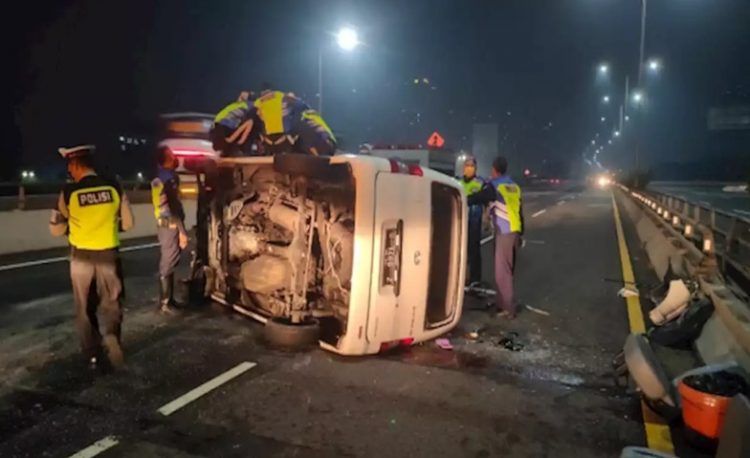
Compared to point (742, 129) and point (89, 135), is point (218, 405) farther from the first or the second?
point (742, 129)

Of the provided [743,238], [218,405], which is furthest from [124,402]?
[743,238]

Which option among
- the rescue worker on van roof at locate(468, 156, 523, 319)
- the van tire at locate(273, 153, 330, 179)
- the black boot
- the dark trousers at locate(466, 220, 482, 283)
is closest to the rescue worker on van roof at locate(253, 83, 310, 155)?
the van tire at locate(273, 153, 330, 179)

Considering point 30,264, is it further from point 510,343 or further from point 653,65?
point 653,65

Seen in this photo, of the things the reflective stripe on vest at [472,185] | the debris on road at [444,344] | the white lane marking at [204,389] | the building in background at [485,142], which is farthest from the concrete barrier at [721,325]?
the building in background at [485,142]

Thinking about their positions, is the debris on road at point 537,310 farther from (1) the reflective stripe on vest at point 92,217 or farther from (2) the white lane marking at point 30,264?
(2) the white lane marking at point 30,264

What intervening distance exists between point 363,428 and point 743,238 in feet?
22.9

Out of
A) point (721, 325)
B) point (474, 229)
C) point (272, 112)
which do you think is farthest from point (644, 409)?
point (474, 229)

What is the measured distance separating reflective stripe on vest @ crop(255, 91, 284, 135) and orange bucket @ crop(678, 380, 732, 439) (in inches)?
180

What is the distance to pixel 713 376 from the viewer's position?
13.5 feet

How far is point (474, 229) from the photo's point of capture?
901cm

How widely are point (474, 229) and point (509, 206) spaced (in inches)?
66.3

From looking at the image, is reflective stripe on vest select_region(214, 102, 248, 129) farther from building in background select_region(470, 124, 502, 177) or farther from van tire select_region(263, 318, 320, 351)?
building in background select_region(470, 124, 502, 177)

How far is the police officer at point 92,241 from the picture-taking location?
5.23 m

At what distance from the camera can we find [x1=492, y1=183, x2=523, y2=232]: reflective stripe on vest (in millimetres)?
7344
